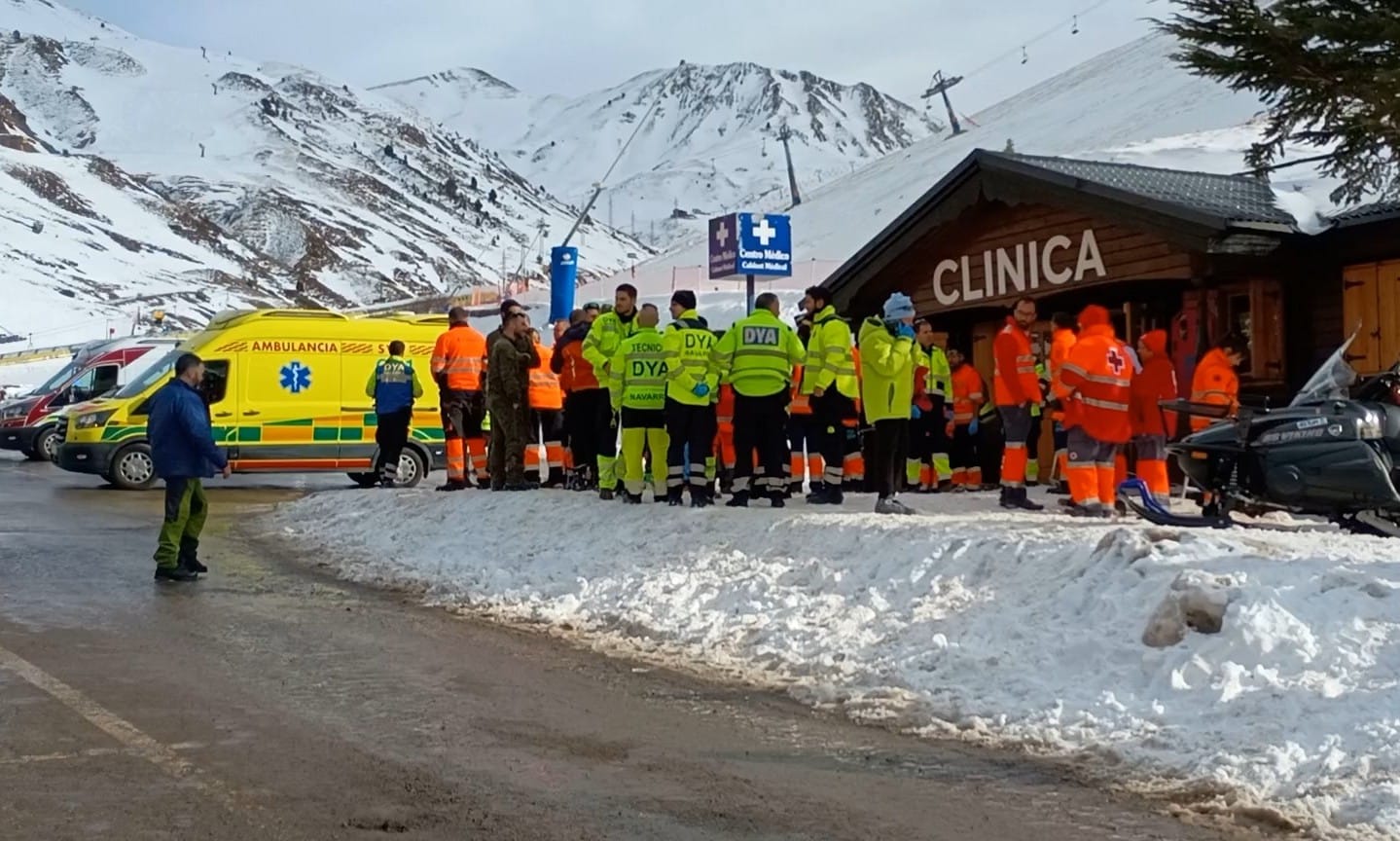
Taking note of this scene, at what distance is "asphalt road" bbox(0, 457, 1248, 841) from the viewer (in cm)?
530

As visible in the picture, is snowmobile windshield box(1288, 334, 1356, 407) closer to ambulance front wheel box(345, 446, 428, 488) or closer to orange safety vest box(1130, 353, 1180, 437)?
orange safety vest box(1130, 353, 1180, 437)

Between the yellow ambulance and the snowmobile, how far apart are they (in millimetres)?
13199

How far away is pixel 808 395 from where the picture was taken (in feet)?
42.4

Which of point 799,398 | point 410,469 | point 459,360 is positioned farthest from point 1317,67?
point 410,469

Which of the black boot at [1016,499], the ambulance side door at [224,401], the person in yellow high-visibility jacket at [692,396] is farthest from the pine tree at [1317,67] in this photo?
the ambulance side door at [224,401]

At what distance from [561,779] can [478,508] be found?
8194 mm

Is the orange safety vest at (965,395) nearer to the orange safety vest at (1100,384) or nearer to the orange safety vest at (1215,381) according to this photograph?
the orange safety vest at (1215,381)

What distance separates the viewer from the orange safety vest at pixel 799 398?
13.1m

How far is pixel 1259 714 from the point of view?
635cm

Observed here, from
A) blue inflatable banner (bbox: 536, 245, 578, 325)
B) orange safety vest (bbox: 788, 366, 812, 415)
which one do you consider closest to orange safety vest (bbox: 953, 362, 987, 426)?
orange safety vest (bbox: 788, 366, 812, 415)

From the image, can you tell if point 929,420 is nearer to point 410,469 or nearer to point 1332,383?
point 1332,383

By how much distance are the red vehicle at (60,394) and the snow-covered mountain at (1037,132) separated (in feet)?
96.0

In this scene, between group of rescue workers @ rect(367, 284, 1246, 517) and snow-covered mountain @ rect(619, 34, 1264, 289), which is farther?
snow-covered mountain @ rect(619, 34, 1264, 289)

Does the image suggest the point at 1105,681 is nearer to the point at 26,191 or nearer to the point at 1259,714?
the point at 1259,714
